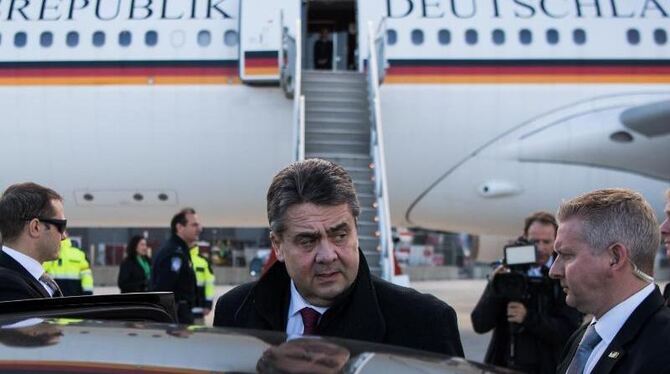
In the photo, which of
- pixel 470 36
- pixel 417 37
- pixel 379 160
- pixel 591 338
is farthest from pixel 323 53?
pixel 591 338

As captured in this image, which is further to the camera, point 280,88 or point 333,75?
point 333,75

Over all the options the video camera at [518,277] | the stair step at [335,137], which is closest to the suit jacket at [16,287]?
the video camera at [518,277]

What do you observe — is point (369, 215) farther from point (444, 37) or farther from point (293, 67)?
point (444, 37)

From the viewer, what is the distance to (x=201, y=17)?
10438 millimetres

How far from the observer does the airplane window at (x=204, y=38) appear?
34.1 feet

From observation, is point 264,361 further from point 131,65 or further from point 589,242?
point 131,65

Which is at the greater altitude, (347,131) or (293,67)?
(293,67)

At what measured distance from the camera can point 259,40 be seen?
10.1m

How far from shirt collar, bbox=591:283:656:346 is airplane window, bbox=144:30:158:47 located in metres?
8.68

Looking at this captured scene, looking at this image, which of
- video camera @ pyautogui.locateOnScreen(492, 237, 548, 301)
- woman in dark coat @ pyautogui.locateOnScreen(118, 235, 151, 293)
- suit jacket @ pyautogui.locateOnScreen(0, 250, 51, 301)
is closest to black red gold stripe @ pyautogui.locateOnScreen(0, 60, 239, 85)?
woman in dark coat @ pyautogui.locateOnScreen(118, 235, 151, 293)

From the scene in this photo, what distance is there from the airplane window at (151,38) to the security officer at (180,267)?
384 cm

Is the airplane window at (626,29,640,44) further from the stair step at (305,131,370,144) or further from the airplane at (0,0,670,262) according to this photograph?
the stair step at (305,131,370,144)

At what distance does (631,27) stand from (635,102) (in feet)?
2.84

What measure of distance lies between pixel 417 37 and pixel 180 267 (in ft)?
15.5
